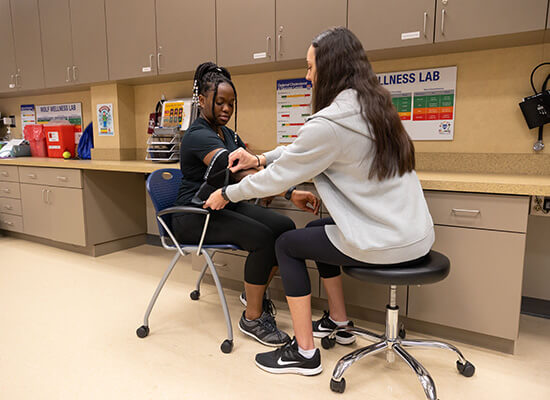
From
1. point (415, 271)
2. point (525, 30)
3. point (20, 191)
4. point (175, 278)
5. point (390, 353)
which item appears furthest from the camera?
point (20, 191)

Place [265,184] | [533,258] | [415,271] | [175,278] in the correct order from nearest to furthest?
[415,271], [265,184], [533,258], [175,278]

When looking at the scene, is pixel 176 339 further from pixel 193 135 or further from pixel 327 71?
pixel 327 71

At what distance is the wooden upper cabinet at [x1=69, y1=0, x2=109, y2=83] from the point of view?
10.9 feet

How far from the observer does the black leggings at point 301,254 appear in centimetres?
151

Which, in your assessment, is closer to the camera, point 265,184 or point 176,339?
point 265,184

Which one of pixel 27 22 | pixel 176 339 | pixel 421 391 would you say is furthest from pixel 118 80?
pixel 421 391

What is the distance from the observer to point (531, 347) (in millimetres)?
1875

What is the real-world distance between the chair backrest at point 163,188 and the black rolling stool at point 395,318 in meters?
1.02

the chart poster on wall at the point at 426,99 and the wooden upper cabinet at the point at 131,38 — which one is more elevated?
the wooden upper cabinet at the point at 131,38

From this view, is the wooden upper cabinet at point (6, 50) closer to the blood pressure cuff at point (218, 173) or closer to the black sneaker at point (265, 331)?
the blood pressure cuff at point (218, 173)

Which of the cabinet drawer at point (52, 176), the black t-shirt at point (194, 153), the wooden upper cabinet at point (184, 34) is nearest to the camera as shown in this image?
the black t-shirt at point (194, 153)

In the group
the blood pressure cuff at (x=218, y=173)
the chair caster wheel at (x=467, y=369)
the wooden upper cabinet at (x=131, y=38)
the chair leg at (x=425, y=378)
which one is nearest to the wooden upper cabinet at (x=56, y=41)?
the wooden upper cabinet at (x=131, y=38)

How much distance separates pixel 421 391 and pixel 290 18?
209cm

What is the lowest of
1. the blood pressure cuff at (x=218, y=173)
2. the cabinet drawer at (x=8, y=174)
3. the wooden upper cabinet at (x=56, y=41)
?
the cabinet drawer at (x=8, y=174)
